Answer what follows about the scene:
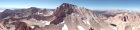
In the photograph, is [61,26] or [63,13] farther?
[63,13]

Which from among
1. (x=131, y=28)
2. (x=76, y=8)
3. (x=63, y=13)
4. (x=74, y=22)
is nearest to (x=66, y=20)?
(x=74, y=22)

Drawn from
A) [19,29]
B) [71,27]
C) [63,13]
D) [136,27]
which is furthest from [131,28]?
[19,29]

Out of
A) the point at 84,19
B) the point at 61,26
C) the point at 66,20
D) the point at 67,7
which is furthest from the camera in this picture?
the point at 67,7

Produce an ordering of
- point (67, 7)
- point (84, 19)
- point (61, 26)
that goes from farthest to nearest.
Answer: point (67, 7) → point (84, 19) → point (61, 26)

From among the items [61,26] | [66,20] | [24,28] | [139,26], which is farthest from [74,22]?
[139,26]

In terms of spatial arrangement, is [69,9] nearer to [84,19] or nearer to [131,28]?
[84,19]

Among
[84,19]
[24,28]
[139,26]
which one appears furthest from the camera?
[84,19]

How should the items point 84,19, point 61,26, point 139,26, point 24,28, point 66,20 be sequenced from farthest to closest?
point 84,19 → point 66,20 → point 61,26 → point 24,28 → point 139,26

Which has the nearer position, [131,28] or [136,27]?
[136,27]

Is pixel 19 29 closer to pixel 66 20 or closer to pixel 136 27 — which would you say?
pixel 66 20
